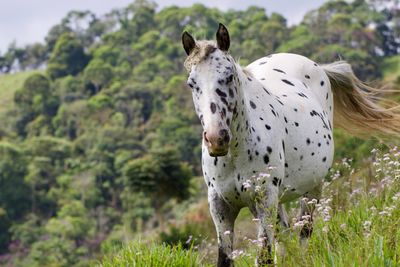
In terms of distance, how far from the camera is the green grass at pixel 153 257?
171 inches

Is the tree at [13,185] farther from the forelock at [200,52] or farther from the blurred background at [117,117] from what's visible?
the forelock at [200,52]

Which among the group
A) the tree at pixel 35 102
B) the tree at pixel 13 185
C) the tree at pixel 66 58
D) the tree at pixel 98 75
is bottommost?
the tree at pixel 13 185

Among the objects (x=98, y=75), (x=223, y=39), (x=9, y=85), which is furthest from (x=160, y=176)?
(x=9, y=85)

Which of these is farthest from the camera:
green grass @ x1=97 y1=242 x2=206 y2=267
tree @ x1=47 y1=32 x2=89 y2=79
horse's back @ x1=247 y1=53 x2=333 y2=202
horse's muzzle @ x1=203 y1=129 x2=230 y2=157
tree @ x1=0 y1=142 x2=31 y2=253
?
tree @ x1=47 y1=32 x2=89 y2=79

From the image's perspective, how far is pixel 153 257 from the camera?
435cm

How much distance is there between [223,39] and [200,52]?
6.0 inches

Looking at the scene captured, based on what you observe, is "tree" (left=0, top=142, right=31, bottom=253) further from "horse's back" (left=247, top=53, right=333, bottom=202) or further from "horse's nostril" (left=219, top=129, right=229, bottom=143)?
"horse's nostril" (left=219, top=129, right=229, bottom=143)

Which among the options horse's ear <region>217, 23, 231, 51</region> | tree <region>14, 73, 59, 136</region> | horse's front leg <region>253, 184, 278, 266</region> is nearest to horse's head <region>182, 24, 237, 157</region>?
horse's ear <region>217, 23, 231, 51</region>

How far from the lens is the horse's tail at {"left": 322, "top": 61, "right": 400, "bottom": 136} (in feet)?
19.4

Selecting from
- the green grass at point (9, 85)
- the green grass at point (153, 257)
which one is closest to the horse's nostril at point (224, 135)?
the green grass at point (153, 257)

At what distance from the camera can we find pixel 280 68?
534 centimetres

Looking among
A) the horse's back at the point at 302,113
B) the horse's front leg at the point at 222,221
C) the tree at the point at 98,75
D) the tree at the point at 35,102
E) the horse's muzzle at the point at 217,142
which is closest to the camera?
the horse's muzzle at the point at 217,142

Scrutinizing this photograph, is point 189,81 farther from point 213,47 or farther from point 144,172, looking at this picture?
point 144,172

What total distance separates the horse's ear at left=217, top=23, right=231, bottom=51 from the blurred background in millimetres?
21073
